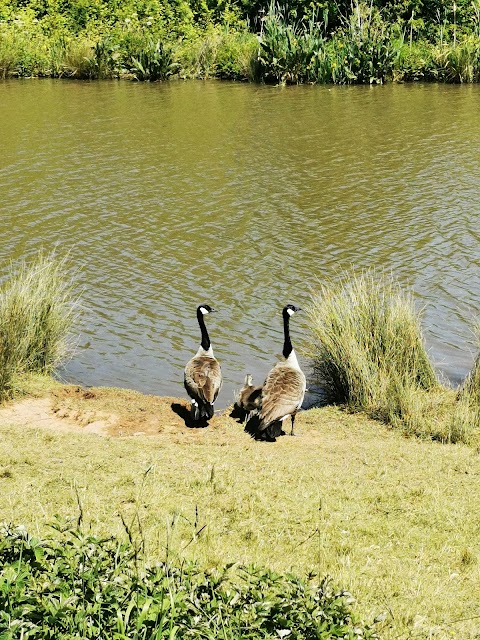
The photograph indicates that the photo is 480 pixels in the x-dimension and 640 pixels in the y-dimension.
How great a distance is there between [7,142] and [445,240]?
12311 mm

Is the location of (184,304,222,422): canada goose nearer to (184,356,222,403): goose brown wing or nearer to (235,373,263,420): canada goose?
(184,356,222,403): goose brown wing

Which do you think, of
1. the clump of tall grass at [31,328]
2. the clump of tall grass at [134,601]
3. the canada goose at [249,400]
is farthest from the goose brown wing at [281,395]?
the clump of tall grass at [134,601]

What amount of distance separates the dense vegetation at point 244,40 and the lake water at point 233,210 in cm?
265

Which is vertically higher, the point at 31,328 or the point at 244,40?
the point at 244,40

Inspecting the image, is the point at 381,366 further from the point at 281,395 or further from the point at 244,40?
the point at 244,40

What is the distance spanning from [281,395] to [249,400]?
56cm

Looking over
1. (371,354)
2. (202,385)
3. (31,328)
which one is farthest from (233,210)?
(202,385)

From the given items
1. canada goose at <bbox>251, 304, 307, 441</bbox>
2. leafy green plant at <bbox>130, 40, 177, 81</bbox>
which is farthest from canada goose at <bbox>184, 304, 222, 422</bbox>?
leafy green plant at <bbox>130, 40, 177, 81</bbox>

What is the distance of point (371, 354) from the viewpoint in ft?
34.1

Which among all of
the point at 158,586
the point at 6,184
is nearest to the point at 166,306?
the point at 6,184

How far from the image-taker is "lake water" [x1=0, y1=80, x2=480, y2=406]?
12695 millimetres

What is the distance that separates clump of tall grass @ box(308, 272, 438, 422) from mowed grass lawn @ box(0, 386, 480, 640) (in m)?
0.45

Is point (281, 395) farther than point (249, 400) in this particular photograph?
No

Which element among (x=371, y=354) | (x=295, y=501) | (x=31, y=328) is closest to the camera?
(x=295, y=501)
